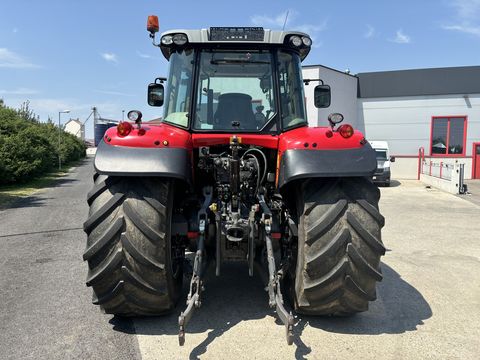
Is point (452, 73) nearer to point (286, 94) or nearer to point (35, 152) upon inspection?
point (35, 152)

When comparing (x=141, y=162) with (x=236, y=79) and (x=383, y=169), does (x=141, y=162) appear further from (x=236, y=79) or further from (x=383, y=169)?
(x=383, y=169)

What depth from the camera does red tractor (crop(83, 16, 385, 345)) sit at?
11.1ft

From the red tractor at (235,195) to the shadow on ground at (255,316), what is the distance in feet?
0.58

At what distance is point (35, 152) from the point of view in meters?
17.7

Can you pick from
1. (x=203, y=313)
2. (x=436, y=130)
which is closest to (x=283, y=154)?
(x=203, y=313)

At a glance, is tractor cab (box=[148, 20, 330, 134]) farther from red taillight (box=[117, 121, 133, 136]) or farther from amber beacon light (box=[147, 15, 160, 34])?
red taillight (box=[117, 121, 133, 136])

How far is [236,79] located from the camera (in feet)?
14.1

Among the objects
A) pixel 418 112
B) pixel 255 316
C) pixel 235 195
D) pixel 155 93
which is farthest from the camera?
pixel 418 112

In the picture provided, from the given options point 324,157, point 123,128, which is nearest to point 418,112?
point 324,157

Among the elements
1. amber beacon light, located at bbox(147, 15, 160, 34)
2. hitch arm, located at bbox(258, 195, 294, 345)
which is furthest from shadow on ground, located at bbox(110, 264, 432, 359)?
amber beacon light, located at bbox(147, 15, 160, 34)

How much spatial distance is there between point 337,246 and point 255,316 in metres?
1.08

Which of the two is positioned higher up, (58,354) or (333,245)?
(333,245)

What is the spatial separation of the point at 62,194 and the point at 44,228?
6.37 metres

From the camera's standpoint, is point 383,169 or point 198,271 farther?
point 383,169
